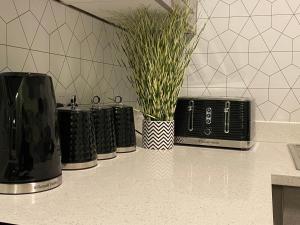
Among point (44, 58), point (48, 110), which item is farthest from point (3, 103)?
point (44, 58)

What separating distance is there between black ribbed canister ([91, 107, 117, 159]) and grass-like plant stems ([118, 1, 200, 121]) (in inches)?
8.9

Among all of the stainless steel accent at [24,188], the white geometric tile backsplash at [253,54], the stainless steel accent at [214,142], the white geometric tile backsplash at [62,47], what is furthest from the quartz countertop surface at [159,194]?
the white geometric tile backsplash at [253,54]

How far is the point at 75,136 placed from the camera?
0.92 metres

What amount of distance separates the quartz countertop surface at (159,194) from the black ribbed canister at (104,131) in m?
0.03

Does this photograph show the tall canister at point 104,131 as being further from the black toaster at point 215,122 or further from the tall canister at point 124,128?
the black toaster at point 215,122

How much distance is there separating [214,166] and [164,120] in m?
0.31

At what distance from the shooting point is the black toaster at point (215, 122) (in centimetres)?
141

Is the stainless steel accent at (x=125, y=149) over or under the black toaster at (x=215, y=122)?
under

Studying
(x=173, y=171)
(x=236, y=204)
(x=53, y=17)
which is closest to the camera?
(x=236, y=204)

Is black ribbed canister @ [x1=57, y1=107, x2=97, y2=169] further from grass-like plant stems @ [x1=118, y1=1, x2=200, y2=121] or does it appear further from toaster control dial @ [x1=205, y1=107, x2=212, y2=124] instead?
toaster control dial @ [x1=205, y1=107, x2=212, y2=124]

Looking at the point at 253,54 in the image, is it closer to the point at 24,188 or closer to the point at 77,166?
the point at 77,166

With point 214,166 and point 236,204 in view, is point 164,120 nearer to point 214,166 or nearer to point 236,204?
point 214,166

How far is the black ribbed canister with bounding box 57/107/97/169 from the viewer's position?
0.92 meters

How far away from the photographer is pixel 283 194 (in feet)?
3.58
